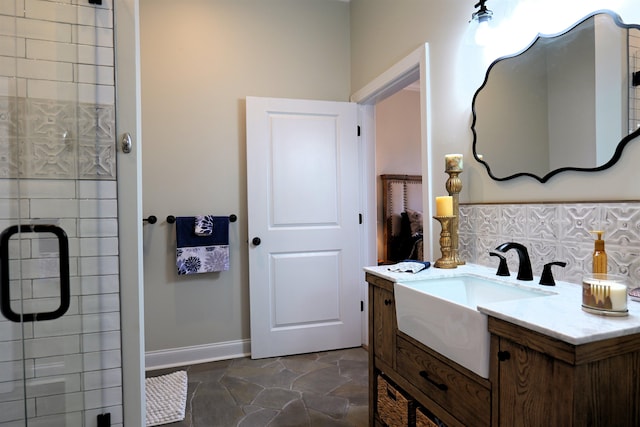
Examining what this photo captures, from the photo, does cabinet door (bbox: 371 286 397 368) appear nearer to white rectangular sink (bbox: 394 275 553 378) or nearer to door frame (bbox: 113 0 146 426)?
white rectangular sink (bbox: 394 275 553 378)

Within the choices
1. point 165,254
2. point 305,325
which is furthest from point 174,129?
point 305,325

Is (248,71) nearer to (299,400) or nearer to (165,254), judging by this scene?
(165,254)

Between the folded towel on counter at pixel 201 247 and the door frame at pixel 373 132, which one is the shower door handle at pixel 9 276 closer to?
the folded towel on counter at pixel 201 247

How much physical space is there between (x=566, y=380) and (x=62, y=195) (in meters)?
1.57

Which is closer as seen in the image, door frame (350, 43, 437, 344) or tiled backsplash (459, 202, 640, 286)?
tiled backsplash (459, 202, 640, 286)

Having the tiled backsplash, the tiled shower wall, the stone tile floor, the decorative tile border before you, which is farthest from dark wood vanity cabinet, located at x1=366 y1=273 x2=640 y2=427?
the decorative tile border

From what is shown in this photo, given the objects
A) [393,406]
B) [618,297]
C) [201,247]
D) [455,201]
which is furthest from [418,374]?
[201,247]

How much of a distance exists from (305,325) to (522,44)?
221 centimetres

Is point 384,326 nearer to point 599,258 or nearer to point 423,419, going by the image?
point 423,419

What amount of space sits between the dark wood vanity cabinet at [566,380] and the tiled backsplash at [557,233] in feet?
1.32

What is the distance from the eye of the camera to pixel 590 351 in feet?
2.23

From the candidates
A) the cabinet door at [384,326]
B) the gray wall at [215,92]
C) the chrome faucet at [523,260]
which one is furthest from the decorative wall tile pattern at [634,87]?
the gray wall at [215,92]

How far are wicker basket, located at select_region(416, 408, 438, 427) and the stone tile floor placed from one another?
662 millimetres

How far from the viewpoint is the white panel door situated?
2562 mm
